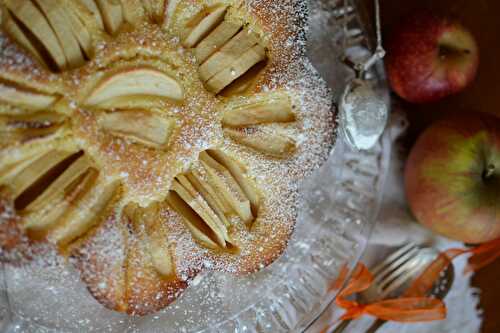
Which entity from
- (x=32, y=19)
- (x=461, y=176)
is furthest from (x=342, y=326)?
(x=32, y=19)

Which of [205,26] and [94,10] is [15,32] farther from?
[205,26]

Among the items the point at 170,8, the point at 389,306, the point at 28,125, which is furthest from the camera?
the point at 389,306

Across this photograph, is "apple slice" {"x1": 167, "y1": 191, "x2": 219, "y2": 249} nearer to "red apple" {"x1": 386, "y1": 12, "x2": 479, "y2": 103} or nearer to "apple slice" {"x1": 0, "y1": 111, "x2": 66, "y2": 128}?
"apple slice" {"x1": 0, "y1": 111, "x2": 66, "y2": 128}

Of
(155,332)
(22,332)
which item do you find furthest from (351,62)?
(22,332)

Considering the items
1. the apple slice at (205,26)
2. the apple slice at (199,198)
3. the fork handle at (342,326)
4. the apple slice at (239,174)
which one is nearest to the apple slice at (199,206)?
the apple slice at (199,198)

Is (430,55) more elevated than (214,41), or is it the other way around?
(214,41)

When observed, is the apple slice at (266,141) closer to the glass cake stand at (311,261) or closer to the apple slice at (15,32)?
the glass cake stand at (311,261)
